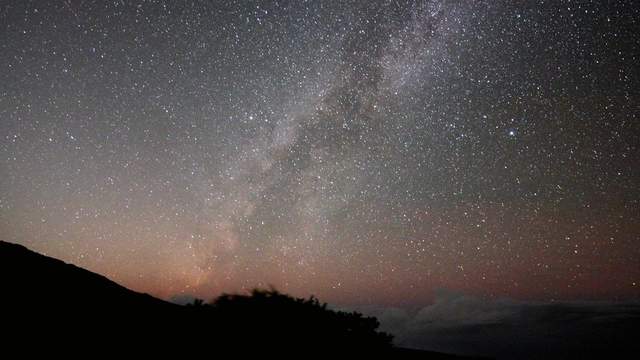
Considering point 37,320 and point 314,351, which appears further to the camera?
point 314,351

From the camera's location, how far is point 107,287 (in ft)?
21.5

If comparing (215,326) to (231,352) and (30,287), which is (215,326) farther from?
(30,287)

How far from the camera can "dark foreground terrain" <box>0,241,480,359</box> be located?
4699 mm

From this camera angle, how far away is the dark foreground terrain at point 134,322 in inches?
185

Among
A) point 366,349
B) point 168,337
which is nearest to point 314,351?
Result: point 366,349

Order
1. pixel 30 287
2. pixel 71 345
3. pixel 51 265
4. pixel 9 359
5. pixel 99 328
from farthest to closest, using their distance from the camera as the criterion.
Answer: pixel 51 265
pixel 30 287
pixel 99 328
pixel 71 345
pixel 9 359

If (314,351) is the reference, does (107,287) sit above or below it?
above

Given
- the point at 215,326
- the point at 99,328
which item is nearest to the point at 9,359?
the point at 99,328

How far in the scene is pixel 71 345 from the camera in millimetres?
4508

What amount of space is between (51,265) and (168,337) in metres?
2.50

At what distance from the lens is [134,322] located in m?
5.68

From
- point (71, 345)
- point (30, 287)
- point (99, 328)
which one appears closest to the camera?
point (71, 345)

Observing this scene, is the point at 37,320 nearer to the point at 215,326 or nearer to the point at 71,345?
the point at 71,345

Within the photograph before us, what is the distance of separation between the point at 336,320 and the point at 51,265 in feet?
18.3
